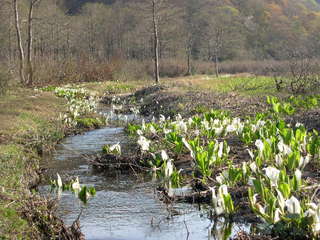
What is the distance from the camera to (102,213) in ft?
19.1

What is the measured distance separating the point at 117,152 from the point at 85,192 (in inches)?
143

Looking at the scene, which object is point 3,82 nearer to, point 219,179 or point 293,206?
point 219,179

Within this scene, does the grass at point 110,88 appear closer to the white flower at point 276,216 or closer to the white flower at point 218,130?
the white flower at point 218,130

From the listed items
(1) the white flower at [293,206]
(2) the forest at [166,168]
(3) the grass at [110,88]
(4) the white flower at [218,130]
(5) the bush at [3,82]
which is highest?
(5) the bush at [3,82]

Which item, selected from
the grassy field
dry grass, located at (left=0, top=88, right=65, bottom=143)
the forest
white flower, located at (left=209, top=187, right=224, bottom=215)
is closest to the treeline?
dry grass, located at (left=0, top=88, right=65, bottom=143)

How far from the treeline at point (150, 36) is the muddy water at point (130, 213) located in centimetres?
1556

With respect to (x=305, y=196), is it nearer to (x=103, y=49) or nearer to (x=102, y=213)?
(x=102, y=213)

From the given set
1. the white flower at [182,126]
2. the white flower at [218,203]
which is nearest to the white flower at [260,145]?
the white flower at [218,203]

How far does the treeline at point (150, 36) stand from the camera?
3281 centimetres

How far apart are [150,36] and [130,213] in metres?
46.0

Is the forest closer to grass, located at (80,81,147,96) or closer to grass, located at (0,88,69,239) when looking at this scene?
grass, located at (0,88,69,239)

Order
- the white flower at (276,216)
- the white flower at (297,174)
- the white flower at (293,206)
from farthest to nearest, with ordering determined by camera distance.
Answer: the white flower at (297,174), the white flower at (276,216), the white flower at (293,206)

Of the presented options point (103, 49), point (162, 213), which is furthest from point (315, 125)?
point (103, 49)

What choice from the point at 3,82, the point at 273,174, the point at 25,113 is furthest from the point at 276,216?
the point at 3,82
